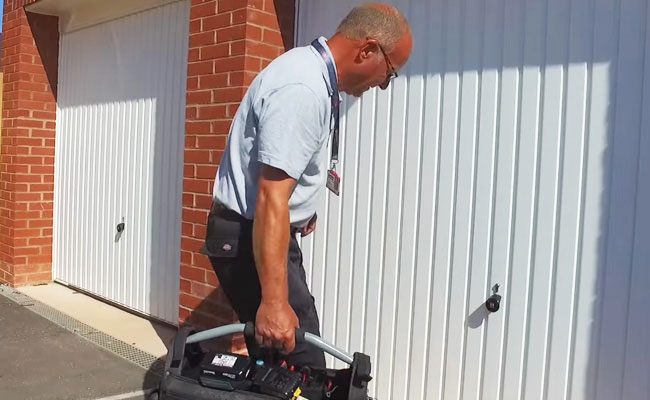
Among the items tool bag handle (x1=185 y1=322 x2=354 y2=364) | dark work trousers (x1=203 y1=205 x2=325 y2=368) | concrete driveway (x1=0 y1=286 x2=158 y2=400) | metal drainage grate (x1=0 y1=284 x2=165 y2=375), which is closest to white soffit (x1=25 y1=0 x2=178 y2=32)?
metal drainage grate (x1=0 y1=284 x2=165 y2=375)

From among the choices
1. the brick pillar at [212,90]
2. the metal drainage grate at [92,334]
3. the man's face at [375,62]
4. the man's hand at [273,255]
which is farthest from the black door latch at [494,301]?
the metal drainage grate at [92,334]

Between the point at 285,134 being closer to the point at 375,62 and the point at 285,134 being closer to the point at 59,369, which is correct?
the point at 375,62

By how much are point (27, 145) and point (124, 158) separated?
1337 millimetres

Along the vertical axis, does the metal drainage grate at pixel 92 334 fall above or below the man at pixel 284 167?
below

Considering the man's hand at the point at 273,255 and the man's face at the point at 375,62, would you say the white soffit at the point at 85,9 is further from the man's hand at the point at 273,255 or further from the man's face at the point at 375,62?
the man's hand at the point at 273,255

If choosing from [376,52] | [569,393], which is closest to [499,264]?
[569,393]

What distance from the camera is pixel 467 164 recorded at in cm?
350

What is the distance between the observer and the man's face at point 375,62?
2373 mm

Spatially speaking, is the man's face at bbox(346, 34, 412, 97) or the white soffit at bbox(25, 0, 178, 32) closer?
the man's face at bbox(346, 34, 412, 97)

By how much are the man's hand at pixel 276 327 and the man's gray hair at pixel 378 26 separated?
0.96m

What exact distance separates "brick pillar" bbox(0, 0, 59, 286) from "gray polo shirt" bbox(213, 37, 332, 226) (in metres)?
4.86

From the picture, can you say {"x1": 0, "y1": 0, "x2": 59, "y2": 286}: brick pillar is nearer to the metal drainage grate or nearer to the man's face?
the metal drainage grate

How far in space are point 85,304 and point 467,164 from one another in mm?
4066

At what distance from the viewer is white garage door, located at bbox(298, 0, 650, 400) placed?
3.02m
